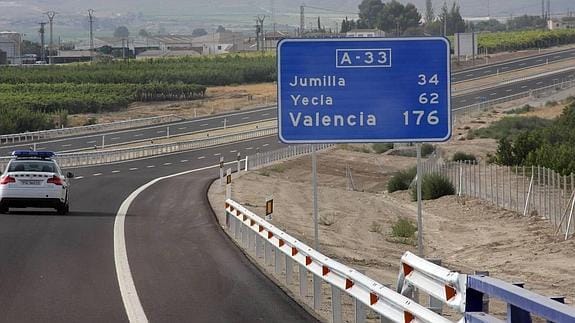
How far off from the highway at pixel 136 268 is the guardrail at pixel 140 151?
26.9 meters

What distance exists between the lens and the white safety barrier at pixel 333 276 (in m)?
11.3

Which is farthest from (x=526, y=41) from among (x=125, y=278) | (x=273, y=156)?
(x=125, y=278)

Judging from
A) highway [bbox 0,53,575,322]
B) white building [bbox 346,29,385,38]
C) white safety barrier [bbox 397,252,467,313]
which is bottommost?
highway [bbox 0,53,575,322]

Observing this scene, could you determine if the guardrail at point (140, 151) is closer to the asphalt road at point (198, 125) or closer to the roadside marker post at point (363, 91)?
the asphalt road at point (198, 125)

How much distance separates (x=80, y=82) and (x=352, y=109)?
12612cm

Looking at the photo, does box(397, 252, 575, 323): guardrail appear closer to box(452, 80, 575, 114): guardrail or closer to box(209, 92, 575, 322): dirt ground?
box(209, 92, 575, 322): dirt ground

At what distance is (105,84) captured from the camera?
138m

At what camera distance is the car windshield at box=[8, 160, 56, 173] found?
108 feet

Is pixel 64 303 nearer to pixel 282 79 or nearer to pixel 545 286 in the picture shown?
pixel 282 79

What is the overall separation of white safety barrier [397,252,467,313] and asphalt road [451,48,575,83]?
122274mm

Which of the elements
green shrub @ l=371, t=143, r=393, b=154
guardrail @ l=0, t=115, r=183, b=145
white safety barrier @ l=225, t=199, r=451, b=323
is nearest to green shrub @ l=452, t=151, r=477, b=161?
green shrub @ l=371, t=143, r=393, b=154

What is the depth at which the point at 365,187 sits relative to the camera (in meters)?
61.7

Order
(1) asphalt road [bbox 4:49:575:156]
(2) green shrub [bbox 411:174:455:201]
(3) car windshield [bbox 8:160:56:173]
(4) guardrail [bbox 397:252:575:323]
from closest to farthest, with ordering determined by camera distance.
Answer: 1. (4) guardrail [bbox 397:252:575:323]
2. (3) car windshield [bbox 8:160:56:173]
3. (2) green shrub [bbox 411:174:455:201]
4. (1) asphalt road [bbox 4:49:575:156]

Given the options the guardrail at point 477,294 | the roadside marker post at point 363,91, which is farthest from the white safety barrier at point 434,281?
the roadside marker post at point 363,91
